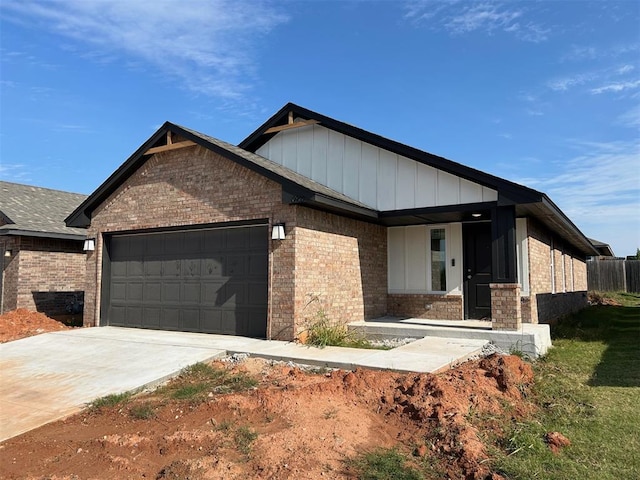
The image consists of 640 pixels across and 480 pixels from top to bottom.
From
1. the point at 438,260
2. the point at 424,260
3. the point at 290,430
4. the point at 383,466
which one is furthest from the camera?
the point at 424,260

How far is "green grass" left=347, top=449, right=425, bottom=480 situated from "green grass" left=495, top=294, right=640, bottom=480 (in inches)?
31.8

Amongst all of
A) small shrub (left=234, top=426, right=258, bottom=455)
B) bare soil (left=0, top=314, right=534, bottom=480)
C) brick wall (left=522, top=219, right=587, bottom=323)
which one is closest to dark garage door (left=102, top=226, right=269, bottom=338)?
bare soil (left=0, top=314, right=534, bottom=480)

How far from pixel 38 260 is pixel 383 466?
15.7m

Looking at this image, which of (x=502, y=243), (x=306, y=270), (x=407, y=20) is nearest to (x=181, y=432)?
(x=306, y=270)

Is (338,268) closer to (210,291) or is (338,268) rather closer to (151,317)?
(210,291)

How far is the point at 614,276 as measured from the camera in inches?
1206

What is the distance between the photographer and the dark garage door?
1066 cm

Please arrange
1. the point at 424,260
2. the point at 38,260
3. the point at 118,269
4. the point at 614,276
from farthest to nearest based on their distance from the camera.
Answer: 1. the point at 614,276
2. the point at 38,260
3. the point at 118,269
4. the point at 424,260

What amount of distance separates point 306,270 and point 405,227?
3811 mm

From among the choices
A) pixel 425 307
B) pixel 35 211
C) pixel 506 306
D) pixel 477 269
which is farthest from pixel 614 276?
pixel 35 211

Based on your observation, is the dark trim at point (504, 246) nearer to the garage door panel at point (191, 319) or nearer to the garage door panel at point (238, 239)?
the garage door panel at point (238, 239)

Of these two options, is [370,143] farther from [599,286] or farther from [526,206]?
[599,286]

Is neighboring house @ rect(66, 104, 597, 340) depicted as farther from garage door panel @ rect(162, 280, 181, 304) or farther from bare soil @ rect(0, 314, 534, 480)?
bare soil @ rect(0, 314, 534, 480)

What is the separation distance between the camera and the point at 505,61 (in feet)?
35.5
